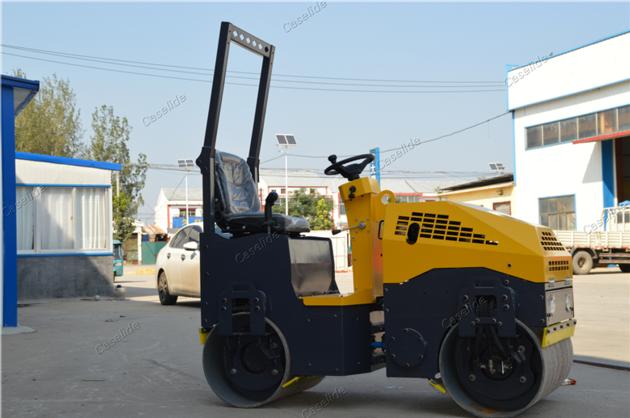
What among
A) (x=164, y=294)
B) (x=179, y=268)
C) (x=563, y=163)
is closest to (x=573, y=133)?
(x=563, y=163)

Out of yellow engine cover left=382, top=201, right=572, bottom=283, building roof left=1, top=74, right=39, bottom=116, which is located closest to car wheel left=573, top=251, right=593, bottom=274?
building roof left=1, top=74, right=39, bottom=116

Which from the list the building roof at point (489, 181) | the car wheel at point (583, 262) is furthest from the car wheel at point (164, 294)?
the building roof at point (489, 181)

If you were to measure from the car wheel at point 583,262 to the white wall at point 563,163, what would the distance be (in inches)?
258

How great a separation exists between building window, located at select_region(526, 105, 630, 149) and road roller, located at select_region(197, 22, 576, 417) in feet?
105

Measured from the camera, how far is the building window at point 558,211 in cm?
4000

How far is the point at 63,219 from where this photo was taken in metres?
22.1

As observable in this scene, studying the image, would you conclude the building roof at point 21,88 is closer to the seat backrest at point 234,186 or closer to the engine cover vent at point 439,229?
the seat backrest at point 234,186

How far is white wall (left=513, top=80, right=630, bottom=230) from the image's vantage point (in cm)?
3825

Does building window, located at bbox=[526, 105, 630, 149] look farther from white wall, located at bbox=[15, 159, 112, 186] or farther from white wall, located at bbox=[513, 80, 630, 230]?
white wall, located at bbox=[15, 159, 112, 186]

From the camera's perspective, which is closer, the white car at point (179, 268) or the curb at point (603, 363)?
the curb at point (603, 363)

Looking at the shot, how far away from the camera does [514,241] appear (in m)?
6.55

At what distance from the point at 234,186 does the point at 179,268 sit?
1108cm

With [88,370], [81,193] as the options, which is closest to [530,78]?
[81,193]

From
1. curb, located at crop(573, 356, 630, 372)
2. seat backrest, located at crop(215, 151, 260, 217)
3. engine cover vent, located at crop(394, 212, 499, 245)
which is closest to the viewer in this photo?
engine cover vent, located at crop(394, 212, 499, 245)
